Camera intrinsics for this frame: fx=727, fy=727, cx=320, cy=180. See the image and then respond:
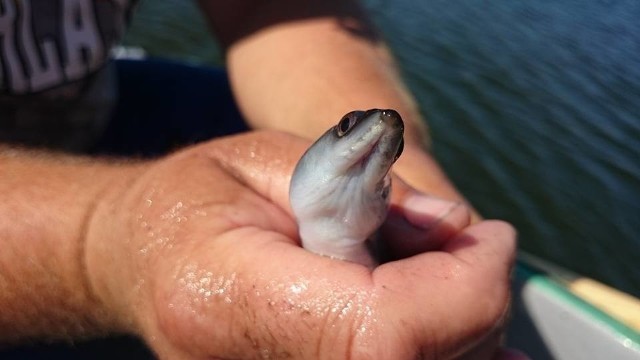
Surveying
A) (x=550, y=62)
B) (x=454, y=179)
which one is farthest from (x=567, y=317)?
(x=550, y=62)

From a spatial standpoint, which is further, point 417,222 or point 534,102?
point 534,102

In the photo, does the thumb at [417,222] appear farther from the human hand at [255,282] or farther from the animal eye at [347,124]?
the animal eye at [347,124]

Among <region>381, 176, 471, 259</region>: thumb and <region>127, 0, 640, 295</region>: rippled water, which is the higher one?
<region>381, 176, 471, 259</region>: thumb

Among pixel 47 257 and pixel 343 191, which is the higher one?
pixel 343 191

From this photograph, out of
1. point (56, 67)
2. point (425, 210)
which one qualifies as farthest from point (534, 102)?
point (425, 210)

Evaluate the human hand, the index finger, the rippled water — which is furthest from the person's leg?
the rippled water

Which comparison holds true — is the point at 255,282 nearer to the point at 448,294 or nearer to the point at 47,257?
the point at 448,294

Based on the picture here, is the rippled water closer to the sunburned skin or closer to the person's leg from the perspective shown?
the person's leg
